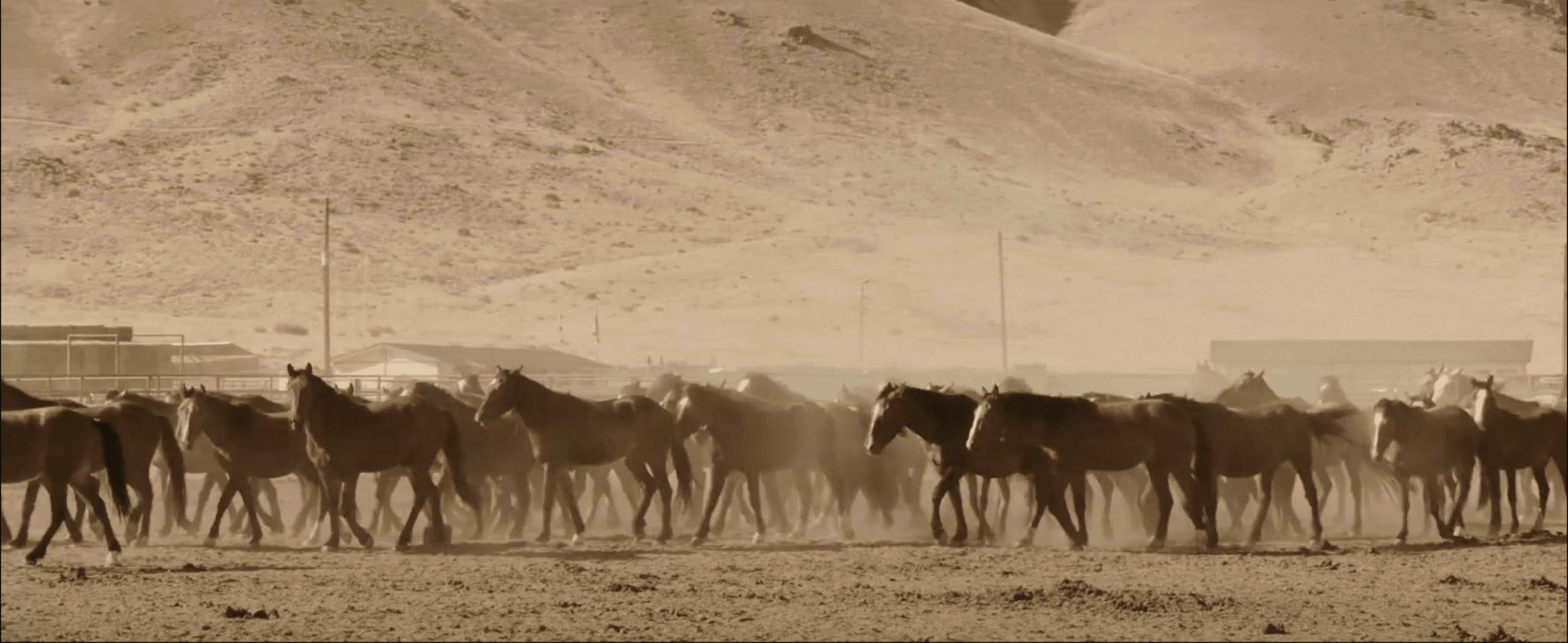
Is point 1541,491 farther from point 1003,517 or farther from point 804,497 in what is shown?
point 804,497

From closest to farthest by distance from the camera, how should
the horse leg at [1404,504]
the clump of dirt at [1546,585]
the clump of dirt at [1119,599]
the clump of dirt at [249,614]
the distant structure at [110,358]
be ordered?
the clump of dirt at [249,614] < the clump of dirt at [1119,599] < the clump of dirt at [1546,585] < the horse leg at [1404,504] < the distant structure at [110,358]

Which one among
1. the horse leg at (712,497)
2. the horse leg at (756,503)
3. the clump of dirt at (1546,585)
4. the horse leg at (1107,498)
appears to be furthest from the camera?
the horse leg at (1107,498)

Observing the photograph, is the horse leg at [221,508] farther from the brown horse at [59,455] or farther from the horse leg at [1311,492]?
the horse leg at [1311,492]

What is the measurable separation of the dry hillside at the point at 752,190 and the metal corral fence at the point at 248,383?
44.5 ft

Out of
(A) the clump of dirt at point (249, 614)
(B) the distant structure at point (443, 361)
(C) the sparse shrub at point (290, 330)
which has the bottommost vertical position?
(A) the clump of dirt at point (249, 614)

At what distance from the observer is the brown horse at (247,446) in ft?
74.5

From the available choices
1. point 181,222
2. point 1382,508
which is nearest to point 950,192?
point 181,222

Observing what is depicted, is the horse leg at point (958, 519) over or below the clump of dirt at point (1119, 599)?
over

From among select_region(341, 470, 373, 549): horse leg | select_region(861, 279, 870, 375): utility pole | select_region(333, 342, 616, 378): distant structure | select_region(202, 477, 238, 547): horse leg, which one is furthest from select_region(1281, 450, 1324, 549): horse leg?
select_region(861, 279, 870, 375): utility pole

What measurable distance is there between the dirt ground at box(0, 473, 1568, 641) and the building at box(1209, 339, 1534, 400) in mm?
36499

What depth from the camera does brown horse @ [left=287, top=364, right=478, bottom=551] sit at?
21.8 meters

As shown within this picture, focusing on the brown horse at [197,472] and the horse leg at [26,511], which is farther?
the brown horse at [197,472]

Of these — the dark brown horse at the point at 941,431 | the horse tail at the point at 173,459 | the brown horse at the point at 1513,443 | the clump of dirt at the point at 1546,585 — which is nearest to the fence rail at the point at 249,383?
the horse tail at the point at 173,459

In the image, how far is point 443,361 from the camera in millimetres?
53625
